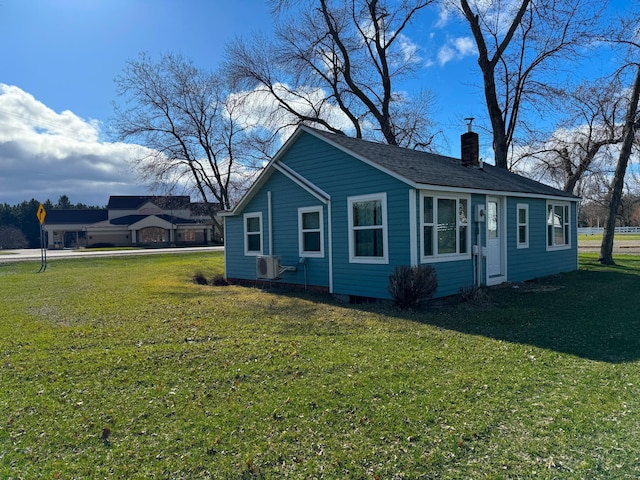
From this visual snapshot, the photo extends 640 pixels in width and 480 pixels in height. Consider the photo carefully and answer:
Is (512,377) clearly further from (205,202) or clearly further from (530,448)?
(205,202)

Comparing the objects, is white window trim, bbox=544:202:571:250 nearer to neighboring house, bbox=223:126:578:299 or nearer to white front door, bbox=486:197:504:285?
neighboring house, bbox=223:126:578:299

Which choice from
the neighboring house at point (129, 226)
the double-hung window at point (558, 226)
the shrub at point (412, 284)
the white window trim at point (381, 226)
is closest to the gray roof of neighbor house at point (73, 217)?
the neighboring house at point (129, 226)

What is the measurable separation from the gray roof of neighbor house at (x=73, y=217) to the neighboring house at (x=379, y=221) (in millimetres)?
52020

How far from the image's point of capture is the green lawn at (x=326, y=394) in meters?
3.14

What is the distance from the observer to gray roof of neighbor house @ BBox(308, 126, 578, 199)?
946cm

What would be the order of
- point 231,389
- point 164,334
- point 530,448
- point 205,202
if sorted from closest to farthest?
point 530,448
point 231,389
point 164,334
point 205,202

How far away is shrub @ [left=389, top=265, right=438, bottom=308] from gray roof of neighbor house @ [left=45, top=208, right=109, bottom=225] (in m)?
58.5

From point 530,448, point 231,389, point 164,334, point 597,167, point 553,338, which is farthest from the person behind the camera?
point 597,167

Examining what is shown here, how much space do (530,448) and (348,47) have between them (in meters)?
24.3

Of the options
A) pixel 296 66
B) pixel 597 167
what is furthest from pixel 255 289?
pixel 597 167

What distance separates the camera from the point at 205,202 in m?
30.5

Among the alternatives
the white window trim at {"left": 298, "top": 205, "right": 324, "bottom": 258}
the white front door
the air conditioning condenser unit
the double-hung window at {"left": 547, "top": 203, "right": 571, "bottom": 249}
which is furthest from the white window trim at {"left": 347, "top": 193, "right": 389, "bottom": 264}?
the double-hung window at {"left": 547, "top": 203, "right": 571, "bottom": 249}

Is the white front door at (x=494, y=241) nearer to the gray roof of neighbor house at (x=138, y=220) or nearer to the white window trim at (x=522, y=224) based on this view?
the white window trim at (x=522, y=224)

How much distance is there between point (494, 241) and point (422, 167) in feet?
9.64
